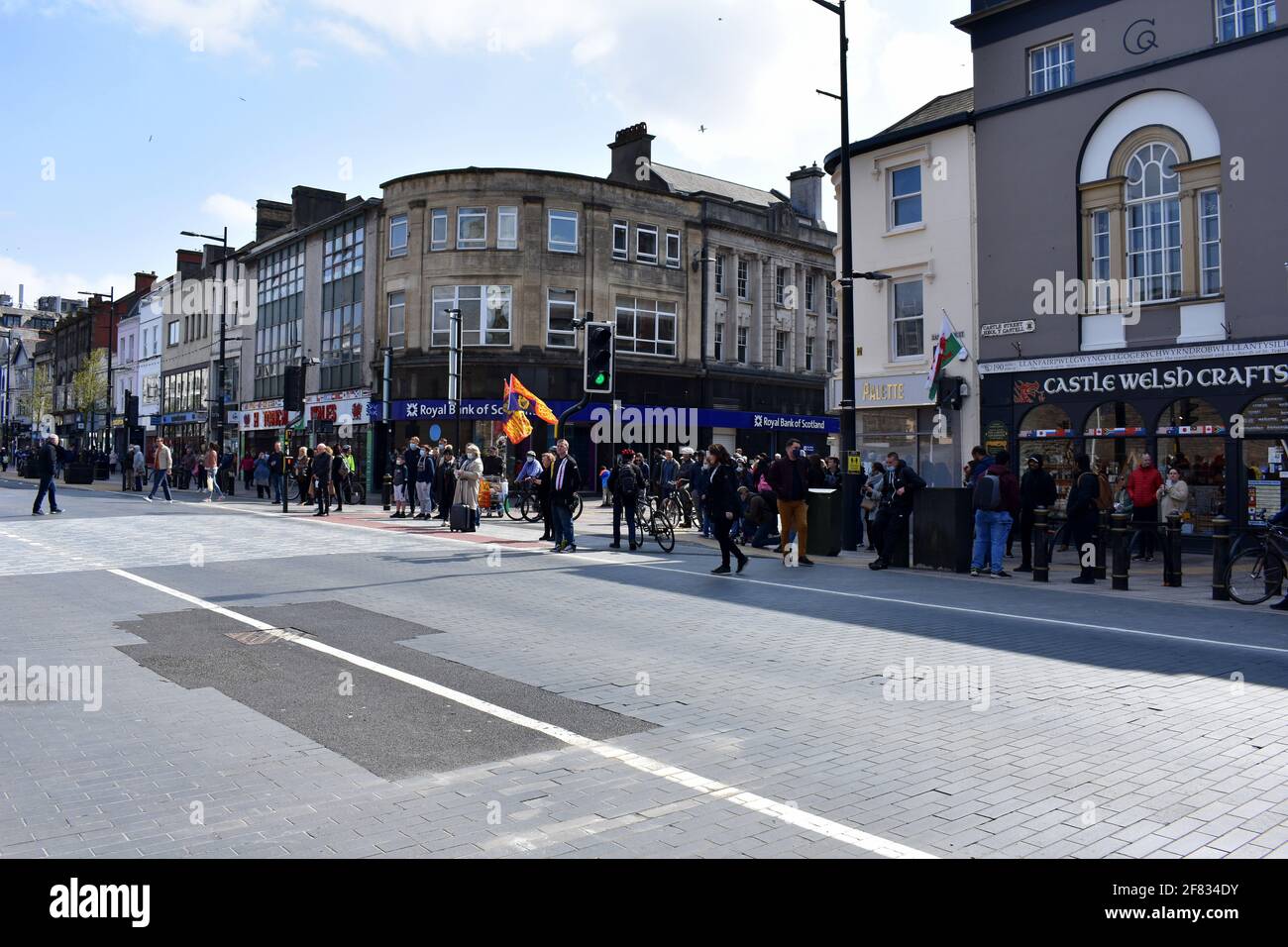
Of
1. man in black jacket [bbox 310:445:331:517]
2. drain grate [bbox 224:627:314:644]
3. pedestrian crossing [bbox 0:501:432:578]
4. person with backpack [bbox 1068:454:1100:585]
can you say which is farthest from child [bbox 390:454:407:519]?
drain grate [bbox 224:627:314:644]

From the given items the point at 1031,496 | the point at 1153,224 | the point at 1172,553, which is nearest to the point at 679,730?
the point at 1172,553

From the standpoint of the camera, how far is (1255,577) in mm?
11836

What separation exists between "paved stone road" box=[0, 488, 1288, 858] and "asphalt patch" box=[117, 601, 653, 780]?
49 mm

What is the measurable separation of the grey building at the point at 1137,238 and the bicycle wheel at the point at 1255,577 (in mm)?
6835

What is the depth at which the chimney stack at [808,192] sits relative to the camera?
52000 millimetres

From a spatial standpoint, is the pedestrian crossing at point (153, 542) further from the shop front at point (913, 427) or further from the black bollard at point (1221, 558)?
the shop front at point (913, 427)

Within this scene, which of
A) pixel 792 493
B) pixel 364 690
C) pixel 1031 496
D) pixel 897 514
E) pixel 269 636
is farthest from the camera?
pixel 897 514

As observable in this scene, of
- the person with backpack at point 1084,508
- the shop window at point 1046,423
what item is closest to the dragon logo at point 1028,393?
the shop window at point 1046,423

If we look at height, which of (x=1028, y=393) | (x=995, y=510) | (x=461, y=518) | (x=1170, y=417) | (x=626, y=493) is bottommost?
(x=461, y=518)

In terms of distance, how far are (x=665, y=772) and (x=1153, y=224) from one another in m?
19.3

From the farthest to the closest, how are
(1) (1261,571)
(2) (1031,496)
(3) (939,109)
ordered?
(3) (939,109), (2) (1031,496), (1) (1261,571)

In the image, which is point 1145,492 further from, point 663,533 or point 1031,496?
point 663,533

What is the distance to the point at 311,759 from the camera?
5117 millimetres

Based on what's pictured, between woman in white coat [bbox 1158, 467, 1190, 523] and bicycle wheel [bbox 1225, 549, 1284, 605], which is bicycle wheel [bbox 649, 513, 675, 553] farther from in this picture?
bicycle wheel [bbox 1225, 549, 1284, 605]
